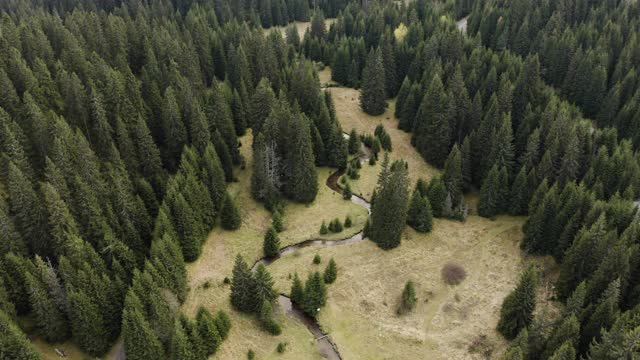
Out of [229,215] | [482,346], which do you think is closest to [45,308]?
[229,215]

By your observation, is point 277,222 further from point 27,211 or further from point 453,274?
point 27,211

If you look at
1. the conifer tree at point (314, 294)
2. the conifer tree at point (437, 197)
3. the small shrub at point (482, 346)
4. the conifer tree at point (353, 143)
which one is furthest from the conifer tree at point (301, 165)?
the small shrub at point (482, 346)

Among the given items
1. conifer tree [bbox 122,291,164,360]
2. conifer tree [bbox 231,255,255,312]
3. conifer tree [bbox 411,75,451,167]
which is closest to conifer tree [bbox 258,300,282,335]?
conifer tree [bbox 231,255,255,312]

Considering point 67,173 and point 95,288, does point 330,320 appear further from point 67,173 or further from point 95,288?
point 67,173

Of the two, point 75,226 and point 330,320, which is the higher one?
point 75,226

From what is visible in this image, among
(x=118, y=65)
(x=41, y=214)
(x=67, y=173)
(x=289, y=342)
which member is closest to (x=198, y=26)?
(x=118, y=65)

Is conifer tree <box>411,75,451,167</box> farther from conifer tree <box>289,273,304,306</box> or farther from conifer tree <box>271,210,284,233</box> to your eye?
conifer tree <box>289,273,304,306</box>

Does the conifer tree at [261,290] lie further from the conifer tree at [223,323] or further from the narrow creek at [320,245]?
the conifer tree at [223,323]
